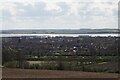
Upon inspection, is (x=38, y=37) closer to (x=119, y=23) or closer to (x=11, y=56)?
(x=11, y=56)

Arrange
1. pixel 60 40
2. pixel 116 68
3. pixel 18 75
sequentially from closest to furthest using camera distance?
pixel 18 75 → pixel 116 68 → pixel 60 40

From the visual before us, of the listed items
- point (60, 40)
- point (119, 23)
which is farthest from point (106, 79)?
point (60, 40)

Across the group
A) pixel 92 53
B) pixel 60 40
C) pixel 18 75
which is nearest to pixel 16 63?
pixel 18 75

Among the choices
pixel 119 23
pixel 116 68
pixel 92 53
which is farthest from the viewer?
pixel 92 53

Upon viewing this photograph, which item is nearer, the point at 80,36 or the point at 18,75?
the point at 18,75

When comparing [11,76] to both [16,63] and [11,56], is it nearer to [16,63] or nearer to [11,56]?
[16,63]

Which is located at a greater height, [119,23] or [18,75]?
[119,23]
